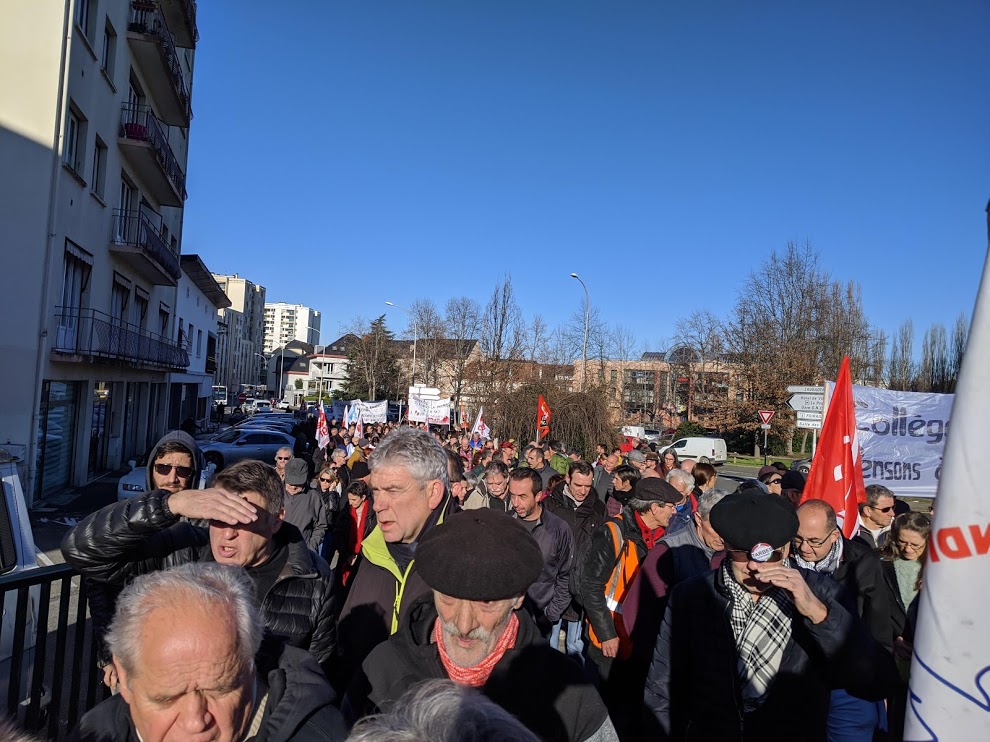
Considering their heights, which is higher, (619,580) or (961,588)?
(961,588)

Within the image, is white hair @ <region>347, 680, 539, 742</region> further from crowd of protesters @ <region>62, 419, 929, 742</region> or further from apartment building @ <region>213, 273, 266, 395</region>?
apartment building @ <region>213, 273, 266, 395</region>

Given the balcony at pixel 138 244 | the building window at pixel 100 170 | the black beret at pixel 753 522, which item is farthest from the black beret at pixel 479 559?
the balcony at pixel 138 244

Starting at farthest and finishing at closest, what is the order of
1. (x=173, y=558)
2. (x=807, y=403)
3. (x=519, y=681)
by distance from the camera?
(x=807, y=403)
(x=173, y=558)
(x=519, y=681)

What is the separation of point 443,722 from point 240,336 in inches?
4623

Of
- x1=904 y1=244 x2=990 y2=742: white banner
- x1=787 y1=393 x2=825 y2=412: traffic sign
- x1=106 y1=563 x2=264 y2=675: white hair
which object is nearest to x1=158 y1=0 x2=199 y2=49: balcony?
x1=787 y1=393 x2=825 y2=412: traffic sign

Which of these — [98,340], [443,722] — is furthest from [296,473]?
[98,340]

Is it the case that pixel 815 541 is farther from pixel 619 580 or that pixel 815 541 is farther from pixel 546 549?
pixel 546 549

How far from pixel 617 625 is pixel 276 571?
2748mm

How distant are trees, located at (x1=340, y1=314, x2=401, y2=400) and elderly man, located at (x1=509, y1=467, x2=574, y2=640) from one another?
57.5 metres

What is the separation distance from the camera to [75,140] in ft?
57.3

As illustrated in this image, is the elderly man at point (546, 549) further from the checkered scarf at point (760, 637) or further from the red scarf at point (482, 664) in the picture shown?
the red scarf at point (482, 664)

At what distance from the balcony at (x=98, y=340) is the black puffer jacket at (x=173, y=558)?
53.5 feet

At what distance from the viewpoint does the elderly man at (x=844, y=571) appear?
148 inches

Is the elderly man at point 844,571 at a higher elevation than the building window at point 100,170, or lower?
lower
